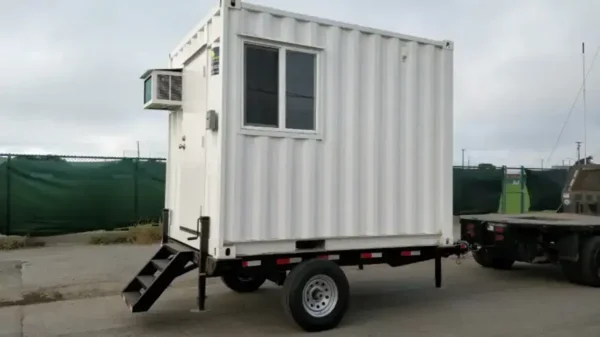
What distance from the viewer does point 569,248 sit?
903 centimetres

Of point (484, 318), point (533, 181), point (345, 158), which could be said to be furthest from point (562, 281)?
point (533, 181)

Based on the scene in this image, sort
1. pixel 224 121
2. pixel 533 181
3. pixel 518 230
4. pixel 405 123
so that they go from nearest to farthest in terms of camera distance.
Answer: pixel 224 121 → pixel 405 123 → pixel 518 230 → pixel 533 181

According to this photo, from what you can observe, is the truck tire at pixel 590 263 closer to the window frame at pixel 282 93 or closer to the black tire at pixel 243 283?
the black tire at pixel 243 283

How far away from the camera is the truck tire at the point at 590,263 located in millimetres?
8969

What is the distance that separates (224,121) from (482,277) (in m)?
6.22

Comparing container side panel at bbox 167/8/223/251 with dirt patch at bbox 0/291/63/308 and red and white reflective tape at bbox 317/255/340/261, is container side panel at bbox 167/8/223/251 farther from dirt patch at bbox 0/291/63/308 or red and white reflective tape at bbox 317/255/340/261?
dirt patch at bbox 0/291/63/308

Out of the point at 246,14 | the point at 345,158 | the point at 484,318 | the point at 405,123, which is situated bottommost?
the point at 484,318

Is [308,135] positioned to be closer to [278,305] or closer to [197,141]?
[197,141]

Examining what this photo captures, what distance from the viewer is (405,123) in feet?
23.7

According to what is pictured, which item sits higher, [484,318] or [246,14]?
[246,14]

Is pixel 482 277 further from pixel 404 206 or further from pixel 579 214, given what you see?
pixel 404 206

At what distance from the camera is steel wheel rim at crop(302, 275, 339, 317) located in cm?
627

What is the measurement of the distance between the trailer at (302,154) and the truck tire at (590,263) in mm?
2883

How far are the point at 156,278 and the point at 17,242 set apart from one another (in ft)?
23.0
